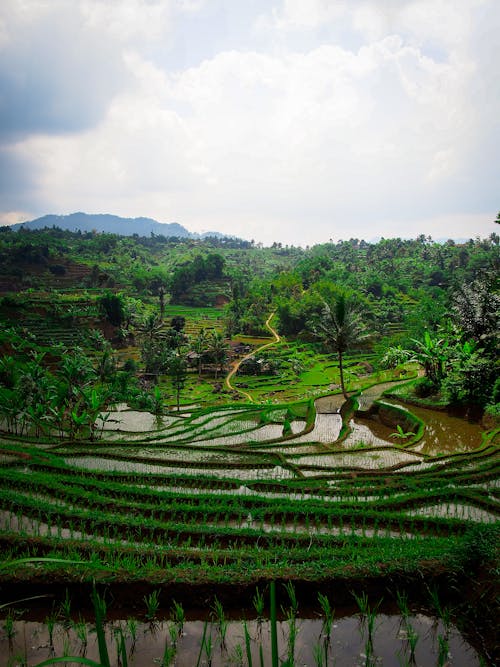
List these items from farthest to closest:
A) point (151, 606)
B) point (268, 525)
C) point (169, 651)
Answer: point (268, 525), point (151, 606), point (169, 651)

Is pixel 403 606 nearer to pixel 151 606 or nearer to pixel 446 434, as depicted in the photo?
pixel 151 606

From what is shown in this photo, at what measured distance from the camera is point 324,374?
137 ft

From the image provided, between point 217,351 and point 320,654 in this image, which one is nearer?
point 320,654

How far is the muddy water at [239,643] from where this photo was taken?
5066mm

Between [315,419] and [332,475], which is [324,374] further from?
[332,475]

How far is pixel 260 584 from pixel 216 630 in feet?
2.78

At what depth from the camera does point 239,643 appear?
5.32 m

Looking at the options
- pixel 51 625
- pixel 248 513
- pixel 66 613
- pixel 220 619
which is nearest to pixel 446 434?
pixel 248 513

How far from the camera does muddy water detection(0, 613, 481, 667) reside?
5.07 metres

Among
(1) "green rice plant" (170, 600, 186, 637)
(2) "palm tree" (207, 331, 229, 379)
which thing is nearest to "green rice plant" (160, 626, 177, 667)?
(1) "green rice plant" (170, 600, 186, 637)

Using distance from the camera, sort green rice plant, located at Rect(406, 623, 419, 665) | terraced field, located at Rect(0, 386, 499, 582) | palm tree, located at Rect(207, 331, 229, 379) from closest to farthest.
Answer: green rice plant, located at Rect(406, 623, 419, 665) → terraced field, located at Rect(0, 386, 499, 582) → palm tree, located at Rect(207, 331, 229, 379)

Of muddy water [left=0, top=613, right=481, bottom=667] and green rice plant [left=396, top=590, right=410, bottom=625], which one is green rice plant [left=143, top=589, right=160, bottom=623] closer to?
muddy water [left=0, top=613, right=481, bottom=667]

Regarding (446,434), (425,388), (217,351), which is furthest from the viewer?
(217,351)

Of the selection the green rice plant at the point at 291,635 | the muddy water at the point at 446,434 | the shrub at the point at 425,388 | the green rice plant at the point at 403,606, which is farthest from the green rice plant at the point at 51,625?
the shrub at the point at 425,388
